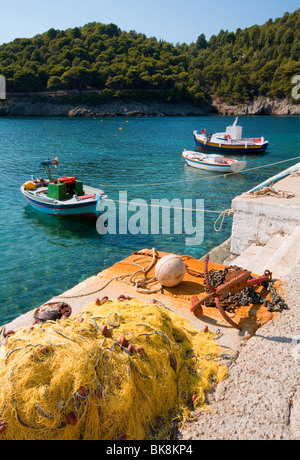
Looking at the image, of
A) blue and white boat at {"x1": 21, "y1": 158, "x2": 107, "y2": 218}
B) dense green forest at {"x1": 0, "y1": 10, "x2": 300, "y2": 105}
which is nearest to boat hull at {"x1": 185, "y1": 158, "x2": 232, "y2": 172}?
blue and white boat at {"x1": 21, "y1": 158, "x2": 107, "y2": 218}

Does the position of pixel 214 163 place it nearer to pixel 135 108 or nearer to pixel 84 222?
pixel 84 222

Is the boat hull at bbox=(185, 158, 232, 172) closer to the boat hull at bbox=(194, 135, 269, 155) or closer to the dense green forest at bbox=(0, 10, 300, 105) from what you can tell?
the boat hull at bbox=(194, 135, 269, 155)

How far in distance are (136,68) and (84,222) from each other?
445 ft

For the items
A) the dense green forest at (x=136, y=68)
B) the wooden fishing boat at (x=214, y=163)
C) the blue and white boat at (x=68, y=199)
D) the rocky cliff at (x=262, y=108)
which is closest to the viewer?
the blue and white boat at (x=68, y=199)

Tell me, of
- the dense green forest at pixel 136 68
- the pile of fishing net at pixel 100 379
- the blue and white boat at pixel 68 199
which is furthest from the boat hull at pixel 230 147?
the dense green forest at pixel 136 68

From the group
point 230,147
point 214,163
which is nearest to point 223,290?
point 214,163

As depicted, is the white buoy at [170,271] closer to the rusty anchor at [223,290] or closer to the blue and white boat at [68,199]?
the rusty anchor at [223,290]

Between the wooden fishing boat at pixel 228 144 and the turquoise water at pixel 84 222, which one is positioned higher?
the wooden fishing boat at pixel 228 144

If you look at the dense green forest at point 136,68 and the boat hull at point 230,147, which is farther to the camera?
the dense green forest at point 136,68

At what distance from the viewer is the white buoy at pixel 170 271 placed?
733 centimetres

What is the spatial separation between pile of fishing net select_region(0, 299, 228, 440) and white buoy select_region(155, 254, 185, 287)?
2355mm

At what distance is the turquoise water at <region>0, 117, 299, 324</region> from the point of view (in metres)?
12.1

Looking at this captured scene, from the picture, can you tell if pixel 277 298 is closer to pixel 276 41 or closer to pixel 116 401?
pixel 116 401

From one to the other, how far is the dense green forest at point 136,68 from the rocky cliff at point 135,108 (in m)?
3.35
